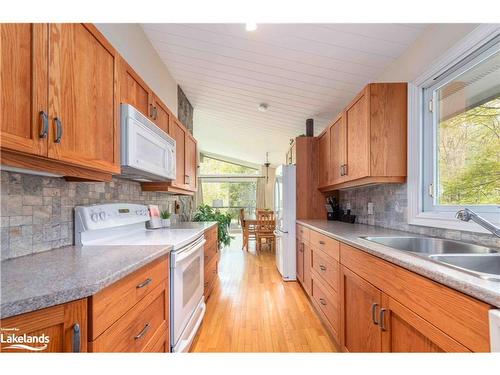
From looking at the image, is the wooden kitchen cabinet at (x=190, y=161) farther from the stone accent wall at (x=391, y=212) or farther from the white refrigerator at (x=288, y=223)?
the stone accent wall at (x=391, y=212)

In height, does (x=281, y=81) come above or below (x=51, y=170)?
above

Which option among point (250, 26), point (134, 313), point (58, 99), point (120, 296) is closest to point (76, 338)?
point (120, 296)

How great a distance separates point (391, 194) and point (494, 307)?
164cm

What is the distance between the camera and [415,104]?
1.85 m

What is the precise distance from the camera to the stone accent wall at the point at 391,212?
54.5 inches

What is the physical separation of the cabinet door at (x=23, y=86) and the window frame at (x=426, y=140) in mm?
2083

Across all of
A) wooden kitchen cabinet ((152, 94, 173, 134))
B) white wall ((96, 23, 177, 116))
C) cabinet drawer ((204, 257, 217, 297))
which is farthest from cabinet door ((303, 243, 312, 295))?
white wall ((96, 23, 177, 116))

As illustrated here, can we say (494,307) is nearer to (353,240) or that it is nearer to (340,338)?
(353,240)

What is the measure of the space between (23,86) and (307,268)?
273 cm

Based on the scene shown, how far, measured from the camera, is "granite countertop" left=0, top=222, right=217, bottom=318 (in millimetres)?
652

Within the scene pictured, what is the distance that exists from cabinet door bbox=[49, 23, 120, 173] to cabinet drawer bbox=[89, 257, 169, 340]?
0.55m

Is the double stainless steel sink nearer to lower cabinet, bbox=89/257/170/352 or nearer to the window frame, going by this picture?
the window frame

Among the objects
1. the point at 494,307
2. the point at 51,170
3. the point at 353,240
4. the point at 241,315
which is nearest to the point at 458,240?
the point at 353,240

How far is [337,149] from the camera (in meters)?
2.64
